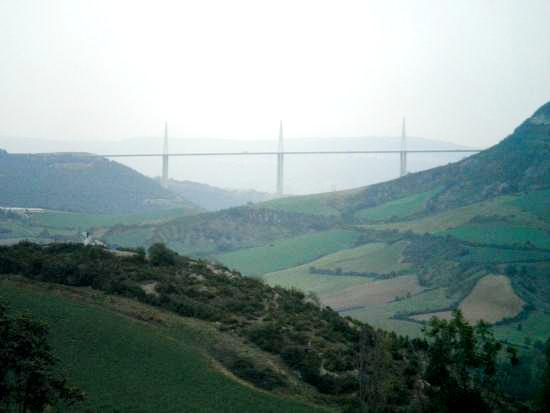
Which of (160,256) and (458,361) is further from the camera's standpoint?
(160,256)

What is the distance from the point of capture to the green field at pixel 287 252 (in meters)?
87.1

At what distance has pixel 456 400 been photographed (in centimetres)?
2062

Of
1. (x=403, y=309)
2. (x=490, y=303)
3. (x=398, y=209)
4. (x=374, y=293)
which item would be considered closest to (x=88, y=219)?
(x=398, y=209)

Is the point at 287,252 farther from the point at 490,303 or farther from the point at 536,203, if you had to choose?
the point at 490,303

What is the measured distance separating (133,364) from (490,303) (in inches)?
1645

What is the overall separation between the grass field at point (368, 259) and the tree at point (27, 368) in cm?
6175

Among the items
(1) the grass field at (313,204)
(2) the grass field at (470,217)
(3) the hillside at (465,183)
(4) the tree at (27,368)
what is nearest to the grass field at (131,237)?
(1) the grass field at (313,204)

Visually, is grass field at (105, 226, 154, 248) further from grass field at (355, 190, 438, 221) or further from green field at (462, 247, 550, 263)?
green field at (462, 247, 550, 263)

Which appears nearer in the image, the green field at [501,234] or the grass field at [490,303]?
the grass field at [490,303]

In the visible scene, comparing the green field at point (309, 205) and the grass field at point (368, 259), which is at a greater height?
the green field at point (309, 205)

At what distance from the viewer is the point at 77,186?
5059 inches

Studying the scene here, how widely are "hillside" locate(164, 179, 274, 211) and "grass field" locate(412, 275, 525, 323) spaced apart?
365 feet

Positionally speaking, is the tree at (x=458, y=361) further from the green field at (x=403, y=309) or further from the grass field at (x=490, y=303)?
the grass field at (x=490, y=303)

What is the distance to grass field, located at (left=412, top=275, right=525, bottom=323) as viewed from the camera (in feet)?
183
